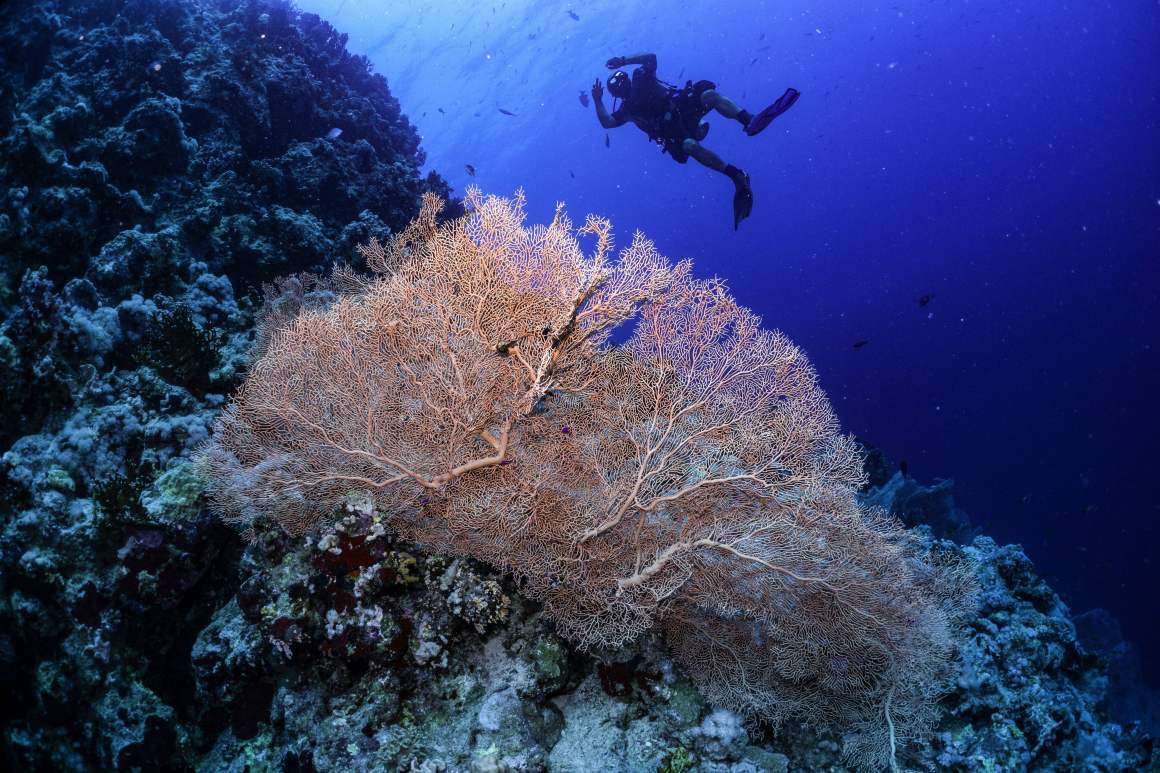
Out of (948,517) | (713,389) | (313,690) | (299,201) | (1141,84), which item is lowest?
(313,690)

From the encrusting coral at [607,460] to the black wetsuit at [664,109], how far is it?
822 centimetres

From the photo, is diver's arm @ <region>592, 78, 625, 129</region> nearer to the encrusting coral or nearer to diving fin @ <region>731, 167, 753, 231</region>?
diving fin @ <region>731, 167, 753, 231</region>

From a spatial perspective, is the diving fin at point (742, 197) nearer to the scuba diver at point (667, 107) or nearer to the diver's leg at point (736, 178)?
the diver's leg at point (736, 178)

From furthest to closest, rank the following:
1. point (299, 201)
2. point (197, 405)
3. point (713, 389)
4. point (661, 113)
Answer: point (661, 113), point (299, 201), point (197, 405), point (713, 389)

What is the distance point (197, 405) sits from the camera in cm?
555

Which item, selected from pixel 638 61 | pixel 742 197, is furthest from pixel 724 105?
pixel 742 197

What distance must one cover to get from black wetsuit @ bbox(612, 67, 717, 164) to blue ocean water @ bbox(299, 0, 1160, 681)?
3267cm

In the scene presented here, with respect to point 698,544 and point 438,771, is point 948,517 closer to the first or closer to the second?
point 698,544

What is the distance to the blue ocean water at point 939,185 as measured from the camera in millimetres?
43250

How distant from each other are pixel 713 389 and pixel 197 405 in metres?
5.39

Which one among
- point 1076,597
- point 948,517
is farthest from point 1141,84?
point 948,517

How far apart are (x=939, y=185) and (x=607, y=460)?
98955mm

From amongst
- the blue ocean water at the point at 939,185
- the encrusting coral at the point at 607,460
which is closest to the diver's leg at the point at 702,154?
the encrusting coral at the point at 607,460

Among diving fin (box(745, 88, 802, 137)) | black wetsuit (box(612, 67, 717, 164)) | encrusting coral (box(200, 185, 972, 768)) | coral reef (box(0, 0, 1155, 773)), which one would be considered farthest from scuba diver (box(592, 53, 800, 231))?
encrusting coral (box(200, 185, 972, 768))
